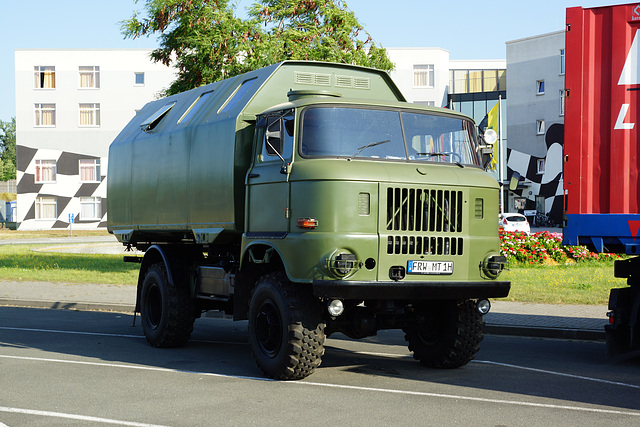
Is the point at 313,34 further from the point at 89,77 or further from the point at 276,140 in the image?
the point at 89,77

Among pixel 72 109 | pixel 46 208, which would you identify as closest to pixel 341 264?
pixel 72 109

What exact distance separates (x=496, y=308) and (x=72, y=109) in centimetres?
5377

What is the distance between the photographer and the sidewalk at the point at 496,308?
1175 cm

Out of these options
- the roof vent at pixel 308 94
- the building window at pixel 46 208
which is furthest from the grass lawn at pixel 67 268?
the building window at pixel 46 208

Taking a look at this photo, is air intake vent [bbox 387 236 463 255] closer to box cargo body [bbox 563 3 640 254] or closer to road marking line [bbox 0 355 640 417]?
road marking line [bbox 0 355 640 417]

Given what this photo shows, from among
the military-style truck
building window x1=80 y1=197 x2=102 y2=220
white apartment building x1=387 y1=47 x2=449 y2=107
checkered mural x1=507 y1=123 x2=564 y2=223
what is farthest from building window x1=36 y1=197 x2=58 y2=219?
the military-style truck

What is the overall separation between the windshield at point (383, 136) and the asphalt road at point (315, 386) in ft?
7.41

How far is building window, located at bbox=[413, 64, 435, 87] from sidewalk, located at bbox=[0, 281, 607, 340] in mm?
48329

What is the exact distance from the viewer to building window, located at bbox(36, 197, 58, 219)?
62.9 meters

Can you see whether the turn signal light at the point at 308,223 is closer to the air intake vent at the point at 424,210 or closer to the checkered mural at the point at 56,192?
the air intake vent at the point at 424,210

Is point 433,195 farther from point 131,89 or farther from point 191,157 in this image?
point 131,89

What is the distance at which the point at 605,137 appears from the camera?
8805 mm

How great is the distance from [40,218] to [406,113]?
5870 cm

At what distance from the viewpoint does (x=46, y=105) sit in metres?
62.5
